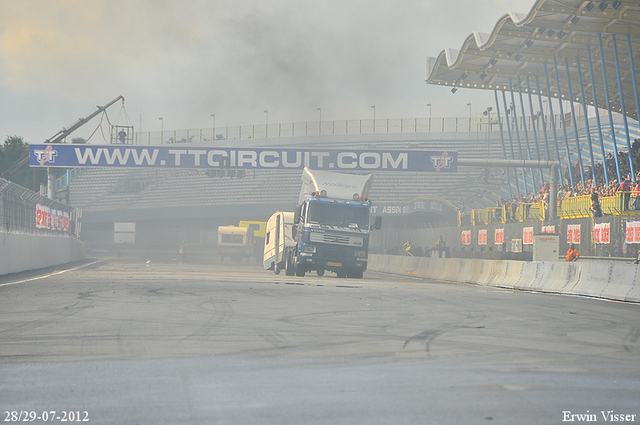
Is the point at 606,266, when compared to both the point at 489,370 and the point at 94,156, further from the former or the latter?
the point at 94,156

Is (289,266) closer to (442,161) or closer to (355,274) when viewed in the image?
(355,274)

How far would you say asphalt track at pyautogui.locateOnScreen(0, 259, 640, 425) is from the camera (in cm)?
531

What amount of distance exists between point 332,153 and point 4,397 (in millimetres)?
40147

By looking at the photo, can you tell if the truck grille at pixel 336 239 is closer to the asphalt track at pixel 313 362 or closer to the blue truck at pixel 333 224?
the blue truck at pixel 333 224

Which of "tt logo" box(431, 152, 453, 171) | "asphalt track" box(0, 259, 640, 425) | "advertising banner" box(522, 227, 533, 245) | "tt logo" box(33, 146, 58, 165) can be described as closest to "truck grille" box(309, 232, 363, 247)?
"advertising banner" box(522, 227, 533, 245)

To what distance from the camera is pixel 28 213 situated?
92.4ft

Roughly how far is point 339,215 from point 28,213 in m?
11.6

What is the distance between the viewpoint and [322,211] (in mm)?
25797

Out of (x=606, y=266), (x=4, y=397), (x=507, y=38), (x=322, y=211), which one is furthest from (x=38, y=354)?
(x=507, y=38)

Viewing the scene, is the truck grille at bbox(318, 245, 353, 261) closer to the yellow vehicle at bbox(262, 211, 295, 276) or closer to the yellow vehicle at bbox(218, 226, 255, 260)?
the yellow vehicle at bbox(262, 211, 295, 276)

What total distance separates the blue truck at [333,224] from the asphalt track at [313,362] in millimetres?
11667

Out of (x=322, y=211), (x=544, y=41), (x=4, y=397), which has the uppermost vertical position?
(x=544, y=41)

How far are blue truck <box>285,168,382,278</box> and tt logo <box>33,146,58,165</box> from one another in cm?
2275

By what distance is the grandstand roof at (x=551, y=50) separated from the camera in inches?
1379
